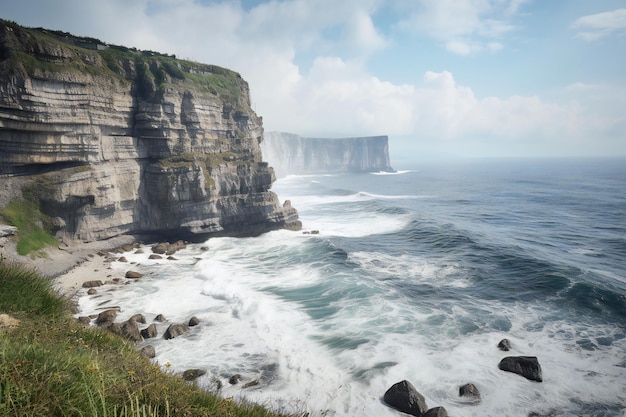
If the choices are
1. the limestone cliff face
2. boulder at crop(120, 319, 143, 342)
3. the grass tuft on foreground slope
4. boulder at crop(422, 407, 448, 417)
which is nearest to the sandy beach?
the limestone cliff face

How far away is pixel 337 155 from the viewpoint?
18400 cm

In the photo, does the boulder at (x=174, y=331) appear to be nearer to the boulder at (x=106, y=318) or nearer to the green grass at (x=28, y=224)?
the boulder at (x=106, y=318)

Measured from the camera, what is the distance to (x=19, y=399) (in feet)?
14.8

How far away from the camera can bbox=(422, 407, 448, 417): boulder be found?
12.7 meters

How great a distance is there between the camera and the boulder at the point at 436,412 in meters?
12.7

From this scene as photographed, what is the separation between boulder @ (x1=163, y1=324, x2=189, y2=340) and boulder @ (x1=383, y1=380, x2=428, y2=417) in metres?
11.1

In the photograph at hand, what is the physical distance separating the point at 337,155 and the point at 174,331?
16983 cm

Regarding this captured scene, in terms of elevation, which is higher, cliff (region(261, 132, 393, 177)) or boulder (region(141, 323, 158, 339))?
cliff (region(261, 132, 393, 177))

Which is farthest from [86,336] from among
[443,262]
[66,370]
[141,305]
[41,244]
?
[443,262]

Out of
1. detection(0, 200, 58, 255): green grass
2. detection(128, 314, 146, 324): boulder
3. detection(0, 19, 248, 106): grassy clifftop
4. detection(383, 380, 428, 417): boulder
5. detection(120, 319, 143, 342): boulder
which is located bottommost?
detection(383, 380, 428, 417): boulder

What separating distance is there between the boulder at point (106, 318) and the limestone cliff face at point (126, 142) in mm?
15221

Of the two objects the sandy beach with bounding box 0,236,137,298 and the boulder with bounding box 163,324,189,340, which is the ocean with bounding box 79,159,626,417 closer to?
the boulder with bounding box 163,324,189,340

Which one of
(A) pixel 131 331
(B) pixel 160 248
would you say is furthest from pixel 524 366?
(B) pixel 160 248

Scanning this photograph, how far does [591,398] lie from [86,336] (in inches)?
706
